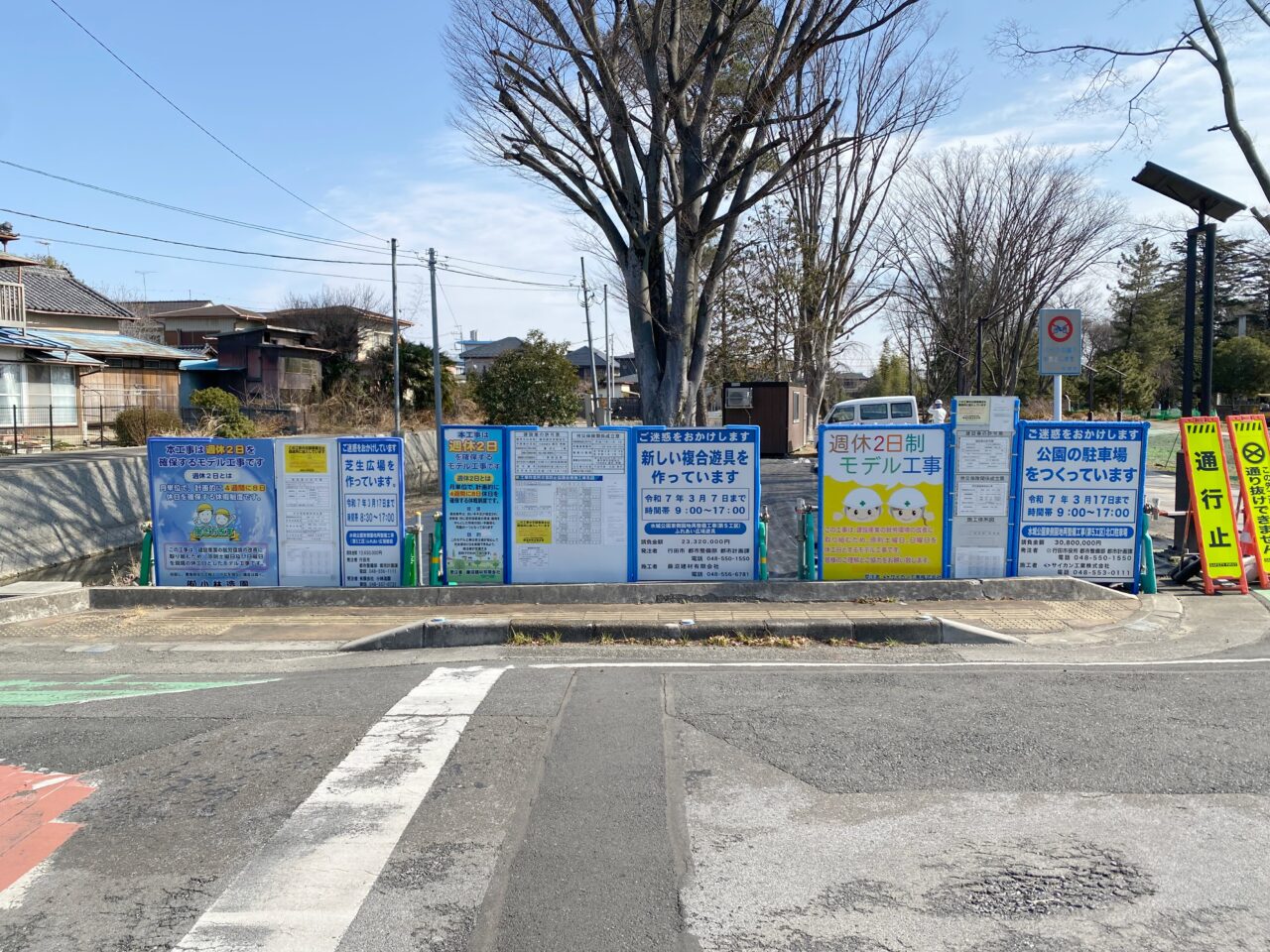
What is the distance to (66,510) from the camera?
1775cm

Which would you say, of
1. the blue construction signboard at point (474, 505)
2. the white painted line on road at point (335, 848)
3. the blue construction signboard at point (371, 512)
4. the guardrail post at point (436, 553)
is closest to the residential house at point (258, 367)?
the blue construction signboard at point (371, 512)

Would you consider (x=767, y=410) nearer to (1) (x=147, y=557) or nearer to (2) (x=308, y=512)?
(2) (x=308, y=512)

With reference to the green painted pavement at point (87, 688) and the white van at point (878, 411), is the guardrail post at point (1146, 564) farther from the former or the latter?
the white van at point (878, 411)

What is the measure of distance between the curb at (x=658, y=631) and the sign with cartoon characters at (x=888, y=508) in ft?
5.21

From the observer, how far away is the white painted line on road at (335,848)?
362 centimetres

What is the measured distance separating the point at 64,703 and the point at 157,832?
2.82 meters


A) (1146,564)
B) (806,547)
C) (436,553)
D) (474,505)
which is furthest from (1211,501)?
(436,553)

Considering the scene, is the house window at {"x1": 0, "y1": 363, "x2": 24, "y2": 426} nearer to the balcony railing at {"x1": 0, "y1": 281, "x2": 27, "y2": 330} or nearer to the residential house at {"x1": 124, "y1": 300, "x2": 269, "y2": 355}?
the balcony railing at {"x1": 0, "y1": 281, "x2": 27, "y2": 330}

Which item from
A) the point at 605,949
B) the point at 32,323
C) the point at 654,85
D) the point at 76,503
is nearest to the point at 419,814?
the point at 605,949

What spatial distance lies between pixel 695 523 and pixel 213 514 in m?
5.36

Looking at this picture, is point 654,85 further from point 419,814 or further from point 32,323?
point 32,323

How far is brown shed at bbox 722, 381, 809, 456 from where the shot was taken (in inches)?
1215

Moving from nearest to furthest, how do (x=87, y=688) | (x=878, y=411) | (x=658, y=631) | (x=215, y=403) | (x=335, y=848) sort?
1. (x=335, y=848)
2. (x=87, y=688)
3. (x=658, y=631)
4. (x=878, y=411)
5. (x=215, y=403)

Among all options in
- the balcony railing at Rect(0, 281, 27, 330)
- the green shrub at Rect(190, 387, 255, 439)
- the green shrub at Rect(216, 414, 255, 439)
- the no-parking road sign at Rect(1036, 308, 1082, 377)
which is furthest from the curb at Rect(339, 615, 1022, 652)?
the balcony railing at Rect(0, 281, 27, 330)
